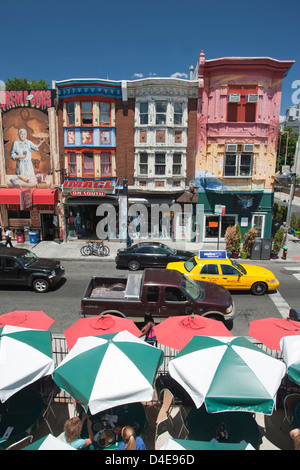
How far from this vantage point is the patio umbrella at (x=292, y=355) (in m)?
5.54

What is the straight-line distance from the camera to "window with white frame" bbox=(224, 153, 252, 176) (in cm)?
2261

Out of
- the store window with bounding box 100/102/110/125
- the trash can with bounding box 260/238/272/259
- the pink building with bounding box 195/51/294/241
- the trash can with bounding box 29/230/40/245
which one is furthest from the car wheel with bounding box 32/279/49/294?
the store window with bounding box 100/102/110/125

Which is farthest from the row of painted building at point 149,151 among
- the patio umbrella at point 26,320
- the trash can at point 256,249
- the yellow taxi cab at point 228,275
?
the patio umbrella at point 26,320

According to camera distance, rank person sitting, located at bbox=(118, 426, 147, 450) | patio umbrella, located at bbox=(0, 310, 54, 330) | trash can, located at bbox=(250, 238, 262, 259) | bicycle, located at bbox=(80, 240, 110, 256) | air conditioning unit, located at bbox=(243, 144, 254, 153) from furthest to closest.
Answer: air conditioning unit, located at bbox=(243, 144, 254, 153) → bicycle, located at bbox=(80, 240, 110, 256) → trash can, located at bbox=(250, 238, 262, 259) → patio umbrella, located at bbox=(0, 310, 54, 330) → person sitting, located at bbox=(118, 426, 147, 450)

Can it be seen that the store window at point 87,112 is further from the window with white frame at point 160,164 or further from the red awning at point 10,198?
the red awning at point 10,198

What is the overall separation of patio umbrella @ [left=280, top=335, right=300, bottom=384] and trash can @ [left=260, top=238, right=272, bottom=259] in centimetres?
1320

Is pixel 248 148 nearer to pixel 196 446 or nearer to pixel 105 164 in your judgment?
pixel 105 164

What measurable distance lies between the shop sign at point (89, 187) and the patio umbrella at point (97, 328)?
→ 53.3 ft

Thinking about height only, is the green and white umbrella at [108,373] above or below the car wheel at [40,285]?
above

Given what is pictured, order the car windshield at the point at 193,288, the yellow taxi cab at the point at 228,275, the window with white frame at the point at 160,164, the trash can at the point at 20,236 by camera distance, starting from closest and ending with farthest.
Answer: the car windshield at the point at 193,288
the yellow taxi cab at the point at 228,275
the trash can at the point at 20,236
the window with white frame at the point at 160,164

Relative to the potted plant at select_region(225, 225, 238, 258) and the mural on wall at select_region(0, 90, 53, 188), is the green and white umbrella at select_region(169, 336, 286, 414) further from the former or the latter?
the mural on wall at select_region(0, 90, 53, 188)

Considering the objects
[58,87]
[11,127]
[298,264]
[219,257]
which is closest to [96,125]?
[58,87]

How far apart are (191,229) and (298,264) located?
8.08 meters

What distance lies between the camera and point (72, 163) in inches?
922
